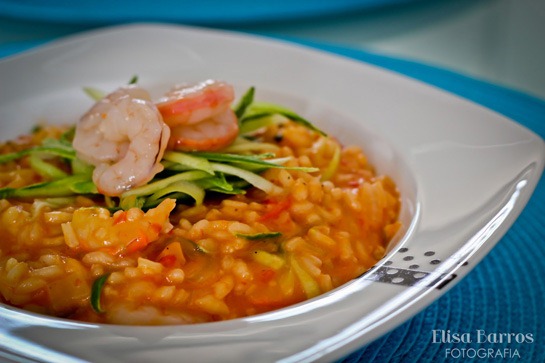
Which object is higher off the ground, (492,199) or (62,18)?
(492,199)

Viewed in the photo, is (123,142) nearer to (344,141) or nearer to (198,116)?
(198,116)

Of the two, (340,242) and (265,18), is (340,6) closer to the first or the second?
(265,18)

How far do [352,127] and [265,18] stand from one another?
2677mm

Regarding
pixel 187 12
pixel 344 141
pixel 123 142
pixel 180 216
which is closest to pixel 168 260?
pixel 180 216

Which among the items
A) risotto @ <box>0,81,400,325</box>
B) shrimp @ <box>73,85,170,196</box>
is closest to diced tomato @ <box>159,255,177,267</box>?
risotto @ <box>0,81,400,325</box>

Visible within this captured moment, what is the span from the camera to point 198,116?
9.48ft

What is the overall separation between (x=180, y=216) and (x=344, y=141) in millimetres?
1211

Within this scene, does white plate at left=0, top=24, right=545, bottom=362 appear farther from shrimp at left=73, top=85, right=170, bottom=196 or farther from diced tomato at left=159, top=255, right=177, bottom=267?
shrimp at left=73, top=85, right=170, bottom=196

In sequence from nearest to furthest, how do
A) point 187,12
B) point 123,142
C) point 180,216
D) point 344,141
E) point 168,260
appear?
1. point 168,260
2. point 180,216
3. point 123,142
4. point 344,141
5. point 187,12

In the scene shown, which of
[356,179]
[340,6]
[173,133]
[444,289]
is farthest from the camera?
[340,6]

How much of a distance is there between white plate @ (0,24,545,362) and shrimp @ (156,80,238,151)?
0.82 m

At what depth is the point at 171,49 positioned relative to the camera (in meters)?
4.25

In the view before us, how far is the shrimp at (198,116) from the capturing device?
9.33 feet

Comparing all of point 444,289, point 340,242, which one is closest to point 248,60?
point 340,242
